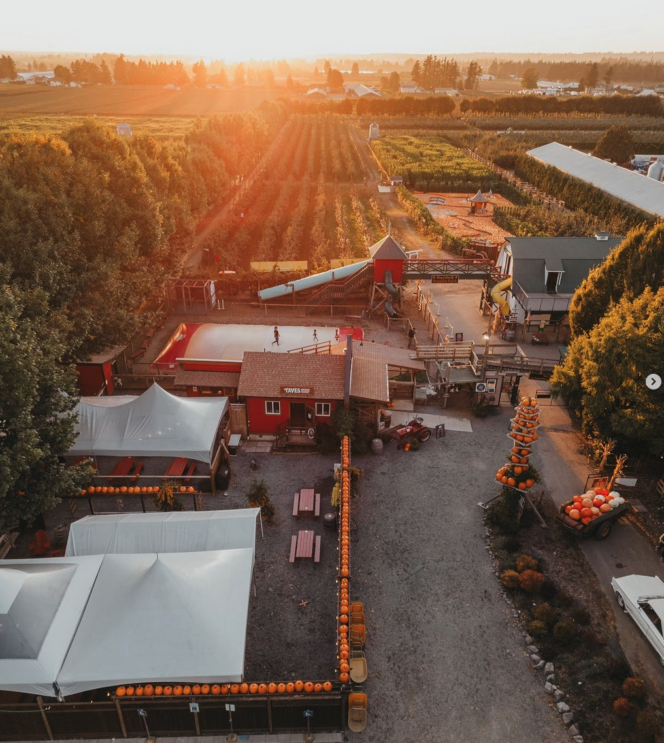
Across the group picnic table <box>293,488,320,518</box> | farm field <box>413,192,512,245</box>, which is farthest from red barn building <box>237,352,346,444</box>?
farm field <box>413,192,512,245</box>

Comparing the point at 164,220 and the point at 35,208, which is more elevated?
the point at 35,208

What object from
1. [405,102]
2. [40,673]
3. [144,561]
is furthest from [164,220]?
[405,102]

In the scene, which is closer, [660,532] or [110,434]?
[660,532]

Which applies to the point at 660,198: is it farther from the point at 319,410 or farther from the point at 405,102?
the point at 405,102

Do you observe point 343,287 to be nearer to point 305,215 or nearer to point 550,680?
point 305,215

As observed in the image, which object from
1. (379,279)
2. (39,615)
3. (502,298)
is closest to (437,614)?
(39,615)

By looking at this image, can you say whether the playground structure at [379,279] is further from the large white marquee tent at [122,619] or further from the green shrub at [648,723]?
the green shrub at [648,723]
